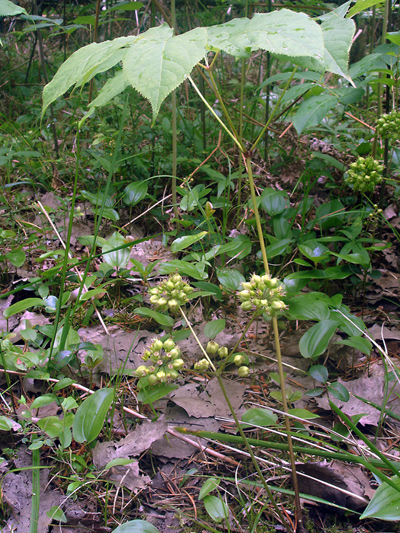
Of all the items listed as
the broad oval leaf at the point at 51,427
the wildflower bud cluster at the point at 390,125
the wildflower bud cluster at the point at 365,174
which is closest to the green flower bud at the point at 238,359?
the broad oval leaf at the point at 51,427

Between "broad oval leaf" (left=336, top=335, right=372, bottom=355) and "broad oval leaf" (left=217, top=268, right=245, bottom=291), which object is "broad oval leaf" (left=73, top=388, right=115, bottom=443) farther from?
"broad oval leaf" (left=336, top=335, right=372, bottom=355)

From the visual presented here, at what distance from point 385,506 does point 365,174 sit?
4.27 ft

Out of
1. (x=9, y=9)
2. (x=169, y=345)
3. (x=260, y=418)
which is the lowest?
(x=260, y=418)

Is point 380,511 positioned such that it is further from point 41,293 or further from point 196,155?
point 196,155

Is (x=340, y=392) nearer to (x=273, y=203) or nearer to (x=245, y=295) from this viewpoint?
(x=245, y=295)

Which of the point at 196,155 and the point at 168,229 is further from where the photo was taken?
the point at 196,155

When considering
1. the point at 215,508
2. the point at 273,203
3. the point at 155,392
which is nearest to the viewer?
the point at 215,508

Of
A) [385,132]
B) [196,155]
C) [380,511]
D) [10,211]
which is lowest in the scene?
[380,511]

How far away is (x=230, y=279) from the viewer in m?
1.48

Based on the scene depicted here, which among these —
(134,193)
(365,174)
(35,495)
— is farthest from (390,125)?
(35,495)

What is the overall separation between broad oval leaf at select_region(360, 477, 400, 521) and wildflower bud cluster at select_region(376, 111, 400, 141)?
4.44ft

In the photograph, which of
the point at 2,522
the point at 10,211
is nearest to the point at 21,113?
the point at 10,211

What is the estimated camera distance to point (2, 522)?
965 mm

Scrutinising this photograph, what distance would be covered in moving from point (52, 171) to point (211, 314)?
56.4 inches
